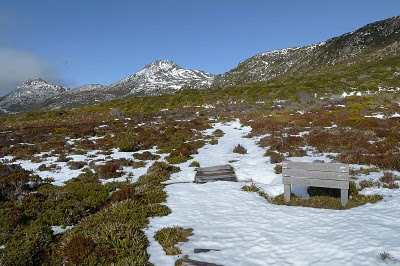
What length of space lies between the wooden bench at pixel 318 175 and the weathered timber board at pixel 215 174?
11.4ft

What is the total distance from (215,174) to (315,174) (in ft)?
16.3

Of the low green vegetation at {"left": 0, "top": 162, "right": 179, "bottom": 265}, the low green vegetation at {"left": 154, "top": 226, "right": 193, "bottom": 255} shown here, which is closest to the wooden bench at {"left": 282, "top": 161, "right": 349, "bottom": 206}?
the low green vegetation at {"left": 154, "top": 226, "right": 193, "bottom": 255}

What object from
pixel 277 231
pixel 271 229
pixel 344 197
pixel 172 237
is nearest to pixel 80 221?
pixel 172 237

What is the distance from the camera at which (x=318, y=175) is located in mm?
9398

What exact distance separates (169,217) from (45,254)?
3.50 m

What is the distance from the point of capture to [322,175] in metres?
9.37

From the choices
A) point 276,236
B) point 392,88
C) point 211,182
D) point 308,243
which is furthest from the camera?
point 392,88

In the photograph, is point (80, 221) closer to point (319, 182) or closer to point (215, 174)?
point (215, 174)

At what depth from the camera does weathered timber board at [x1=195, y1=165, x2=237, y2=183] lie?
12909mm

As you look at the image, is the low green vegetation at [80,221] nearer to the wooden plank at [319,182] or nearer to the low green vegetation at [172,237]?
the low green vegetation at [172,237]

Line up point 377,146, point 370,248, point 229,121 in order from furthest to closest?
point 229,121 → point 377,146 → point 370,248

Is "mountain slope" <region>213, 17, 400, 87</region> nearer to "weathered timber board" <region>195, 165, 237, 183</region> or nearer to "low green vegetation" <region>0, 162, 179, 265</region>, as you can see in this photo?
"weathered timber board" <region>195, 165, 237, 183</region>

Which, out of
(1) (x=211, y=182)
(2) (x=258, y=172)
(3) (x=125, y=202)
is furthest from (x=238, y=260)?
(2) (x=258, y=172)

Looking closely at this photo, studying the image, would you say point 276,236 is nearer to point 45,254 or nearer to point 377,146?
point 45,254
